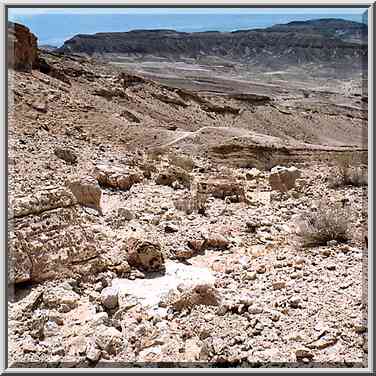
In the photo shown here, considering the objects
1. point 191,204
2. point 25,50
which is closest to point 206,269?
point 191,204

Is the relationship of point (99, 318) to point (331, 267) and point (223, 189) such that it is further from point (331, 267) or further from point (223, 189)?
point (223, 189)

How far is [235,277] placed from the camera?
13.5ft

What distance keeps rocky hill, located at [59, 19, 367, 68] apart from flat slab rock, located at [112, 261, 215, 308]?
7472 centimetres

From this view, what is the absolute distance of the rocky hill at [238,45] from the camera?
3017 inches

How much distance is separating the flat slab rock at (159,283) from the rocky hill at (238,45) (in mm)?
74723

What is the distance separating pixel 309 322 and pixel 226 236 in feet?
7.24

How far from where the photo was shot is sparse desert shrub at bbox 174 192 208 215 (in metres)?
6.20

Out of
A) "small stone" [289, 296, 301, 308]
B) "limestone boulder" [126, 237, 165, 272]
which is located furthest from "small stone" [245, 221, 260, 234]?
"small stone" [289, 296, 301, 308]

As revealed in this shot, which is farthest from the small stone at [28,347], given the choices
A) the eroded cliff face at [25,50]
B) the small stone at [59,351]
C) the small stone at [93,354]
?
the eroded cliff face at [25,50]

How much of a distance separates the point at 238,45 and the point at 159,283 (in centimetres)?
8148

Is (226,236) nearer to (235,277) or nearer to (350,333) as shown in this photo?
(235,277)

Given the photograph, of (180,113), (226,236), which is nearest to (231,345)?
(226,236)

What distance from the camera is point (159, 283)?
4.08 meters

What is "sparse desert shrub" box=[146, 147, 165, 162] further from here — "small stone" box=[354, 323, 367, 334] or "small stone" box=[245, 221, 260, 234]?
"small stone" box=[354, 323, 367, 334]
